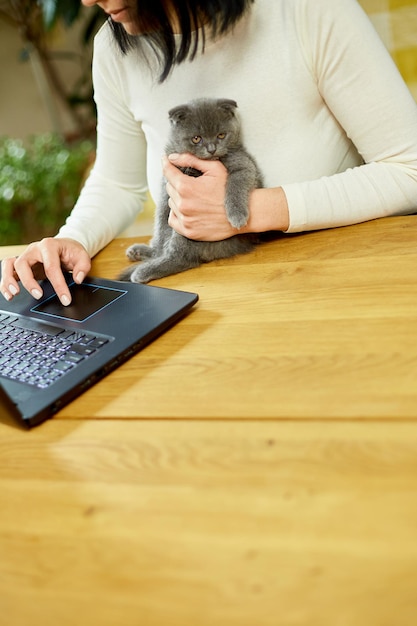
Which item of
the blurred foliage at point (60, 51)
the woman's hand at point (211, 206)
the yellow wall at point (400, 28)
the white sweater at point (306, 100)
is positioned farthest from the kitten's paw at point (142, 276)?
the blurred foliage at point (60, 51)

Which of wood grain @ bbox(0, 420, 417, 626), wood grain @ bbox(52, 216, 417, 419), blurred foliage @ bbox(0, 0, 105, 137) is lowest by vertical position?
wood grain @ bbox(0, 420, 417, 626)

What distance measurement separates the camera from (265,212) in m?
1.04

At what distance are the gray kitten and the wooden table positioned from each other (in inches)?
8.9

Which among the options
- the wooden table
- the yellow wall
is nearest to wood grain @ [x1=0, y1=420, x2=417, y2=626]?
the wooden table

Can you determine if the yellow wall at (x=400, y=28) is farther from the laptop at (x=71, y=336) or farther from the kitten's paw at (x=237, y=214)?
the laptop at (x=71, y=336)

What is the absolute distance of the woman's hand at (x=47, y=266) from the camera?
970 mm

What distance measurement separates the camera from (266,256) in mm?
1033

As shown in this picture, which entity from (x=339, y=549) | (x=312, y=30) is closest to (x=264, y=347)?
(x=339, y=549)

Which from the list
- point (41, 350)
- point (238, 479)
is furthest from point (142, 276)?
point (238, 479)

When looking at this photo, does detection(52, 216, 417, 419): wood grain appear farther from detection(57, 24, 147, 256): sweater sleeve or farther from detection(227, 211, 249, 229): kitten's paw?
detection(57, 24, 147, 256): sweater sleeve

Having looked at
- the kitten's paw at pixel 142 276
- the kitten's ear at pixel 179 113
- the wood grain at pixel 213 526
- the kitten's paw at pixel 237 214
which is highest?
the kitten's ear at pixel 179 113

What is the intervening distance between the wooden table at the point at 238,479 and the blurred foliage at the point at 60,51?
237 centimetres

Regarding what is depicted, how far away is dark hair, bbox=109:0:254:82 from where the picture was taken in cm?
101

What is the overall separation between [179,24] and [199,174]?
0.27 metres
